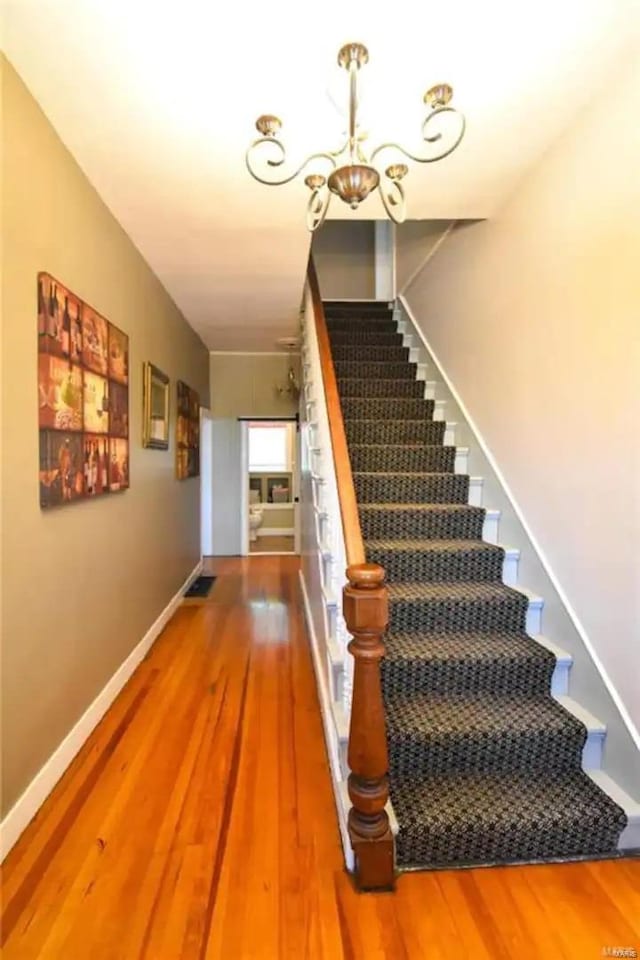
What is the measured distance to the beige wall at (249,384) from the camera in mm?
6145

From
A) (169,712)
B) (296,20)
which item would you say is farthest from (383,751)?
(296,20)

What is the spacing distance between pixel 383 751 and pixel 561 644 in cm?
107

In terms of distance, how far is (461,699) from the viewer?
2051 millimetres

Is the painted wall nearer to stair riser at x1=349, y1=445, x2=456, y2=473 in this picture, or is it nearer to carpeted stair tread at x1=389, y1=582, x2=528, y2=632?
stair riser at x1=349, y1=445, x2=456, y2=473

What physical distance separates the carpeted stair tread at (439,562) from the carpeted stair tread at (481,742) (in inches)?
29.7

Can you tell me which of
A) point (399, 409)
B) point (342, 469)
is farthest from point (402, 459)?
point (342, 469)

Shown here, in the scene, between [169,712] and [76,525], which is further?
[169,712]

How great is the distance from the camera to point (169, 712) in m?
2.53

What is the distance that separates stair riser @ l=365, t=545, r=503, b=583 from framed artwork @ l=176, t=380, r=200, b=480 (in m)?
2.42

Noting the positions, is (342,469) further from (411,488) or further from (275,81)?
(275,81)

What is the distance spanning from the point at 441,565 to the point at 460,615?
0.31 meters

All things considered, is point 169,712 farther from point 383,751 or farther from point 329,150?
point 329,150

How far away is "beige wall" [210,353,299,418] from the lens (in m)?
6.14

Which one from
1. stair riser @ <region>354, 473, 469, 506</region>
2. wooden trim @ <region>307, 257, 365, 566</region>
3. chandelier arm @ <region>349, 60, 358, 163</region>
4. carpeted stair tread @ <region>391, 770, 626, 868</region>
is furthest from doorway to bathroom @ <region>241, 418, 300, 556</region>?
chandelier arm @ <region>349, 60, 358, 163</region>
